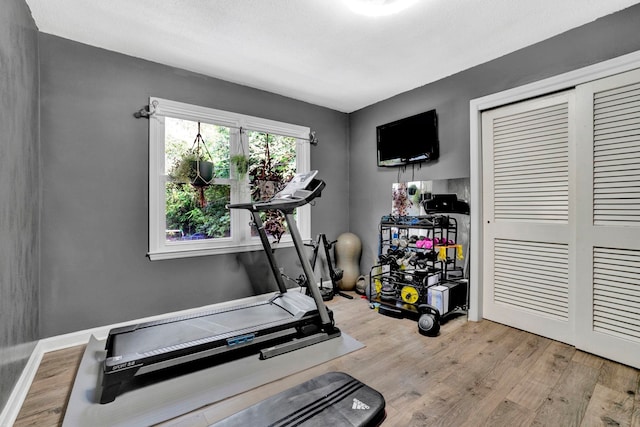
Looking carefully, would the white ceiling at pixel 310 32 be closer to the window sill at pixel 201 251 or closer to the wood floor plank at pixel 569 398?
the window sill at pixel 201 251

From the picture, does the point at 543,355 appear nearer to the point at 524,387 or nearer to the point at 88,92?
the point at 524,387

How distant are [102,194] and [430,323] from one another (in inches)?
125

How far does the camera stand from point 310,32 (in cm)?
238

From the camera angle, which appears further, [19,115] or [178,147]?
[178,147]

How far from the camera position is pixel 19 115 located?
6.07 feet

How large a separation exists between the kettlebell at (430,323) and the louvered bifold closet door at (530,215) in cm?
76

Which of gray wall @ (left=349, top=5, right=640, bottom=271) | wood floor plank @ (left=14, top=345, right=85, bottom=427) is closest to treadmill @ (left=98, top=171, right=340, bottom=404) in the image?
wood floor plank @ (left=14, top=345, right=85, bottom=427)

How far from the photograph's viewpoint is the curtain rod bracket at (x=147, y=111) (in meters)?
2.73

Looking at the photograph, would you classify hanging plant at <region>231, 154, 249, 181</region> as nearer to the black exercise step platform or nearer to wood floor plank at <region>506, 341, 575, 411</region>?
the black exercise step platform

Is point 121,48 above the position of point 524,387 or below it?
above

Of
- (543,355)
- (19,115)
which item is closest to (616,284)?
(543,355)

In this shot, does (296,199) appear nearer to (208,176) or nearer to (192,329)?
(208,176)

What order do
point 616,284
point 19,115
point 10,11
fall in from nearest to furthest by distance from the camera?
point 10,11, point 19,115, point 616,284

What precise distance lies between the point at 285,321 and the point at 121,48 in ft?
9.40
